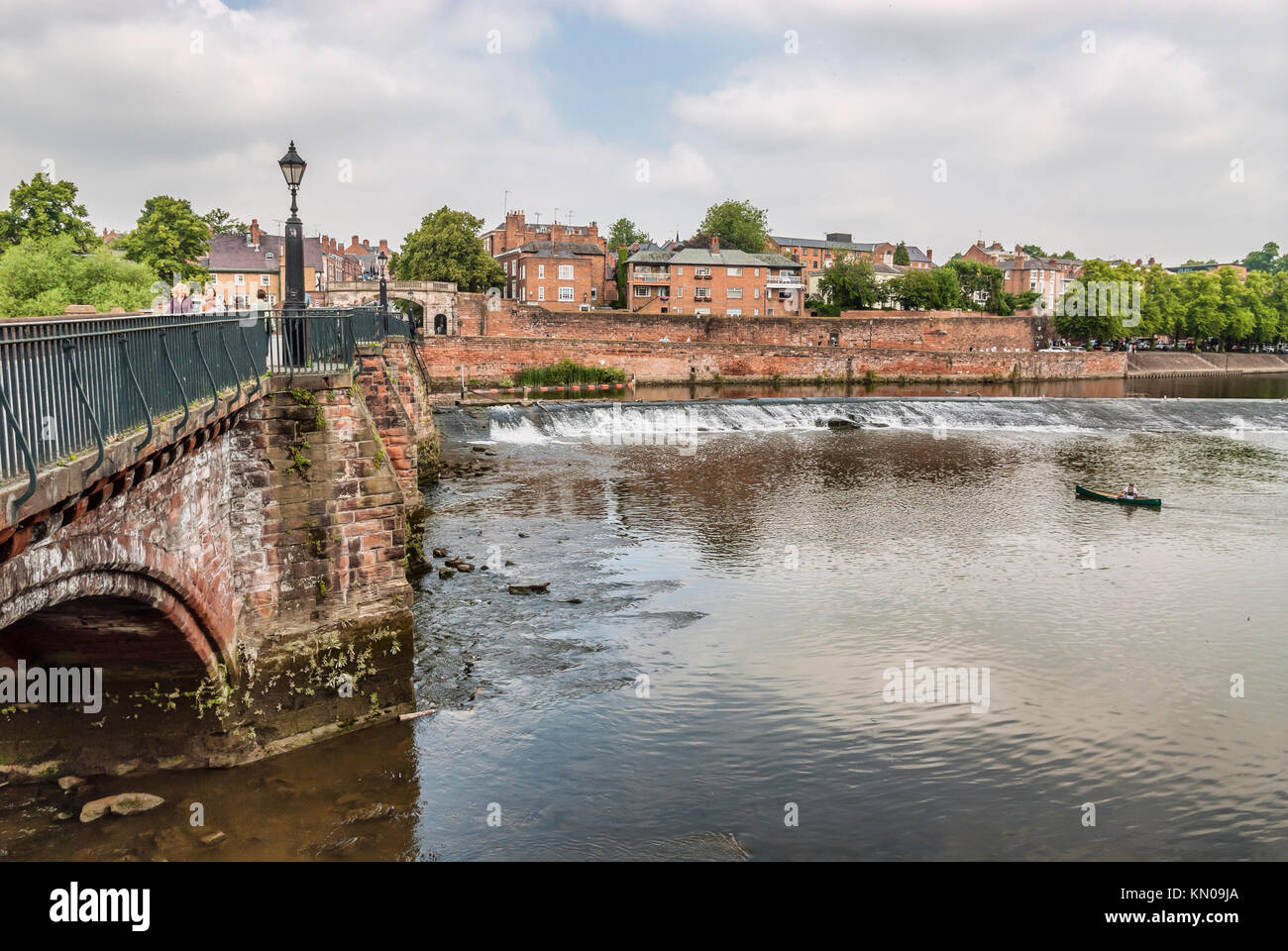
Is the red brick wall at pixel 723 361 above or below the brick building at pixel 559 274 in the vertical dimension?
below

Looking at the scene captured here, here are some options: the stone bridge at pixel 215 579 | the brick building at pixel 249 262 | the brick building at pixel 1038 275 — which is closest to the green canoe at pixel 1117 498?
the stone bridge at pixel 215 579

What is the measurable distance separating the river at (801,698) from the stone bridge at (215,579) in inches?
23.3

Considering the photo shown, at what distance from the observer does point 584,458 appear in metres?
36.1

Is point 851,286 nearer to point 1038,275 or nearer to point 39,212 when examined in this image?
point 1038,275

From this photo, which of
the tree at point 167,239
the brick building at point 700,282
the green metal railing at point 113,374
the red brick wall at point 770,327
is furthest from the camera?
the brick building at point 700,282

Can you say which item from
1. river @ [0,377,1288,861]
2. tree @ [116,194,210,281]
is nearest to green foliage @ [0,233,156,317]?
tree @ [116,194,210,281]

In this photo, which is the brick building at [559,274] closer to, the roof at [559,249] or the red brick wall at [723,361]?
the roof at [559,249]

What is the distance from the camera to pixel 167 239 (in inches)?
2121

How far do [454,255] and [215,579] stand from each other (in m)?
66.4

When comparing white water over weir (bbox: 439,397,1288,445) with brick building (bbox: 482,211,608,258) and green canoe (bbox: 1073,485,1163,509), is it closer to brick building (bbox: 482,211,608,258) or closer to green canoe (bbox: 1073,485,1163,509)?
green canoe (bbox: 1073,485,1163,509)

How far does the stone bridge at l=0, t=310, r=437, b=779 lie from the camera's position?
24.8ft

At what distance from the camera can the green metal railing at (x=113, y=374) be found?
6.25 meters
